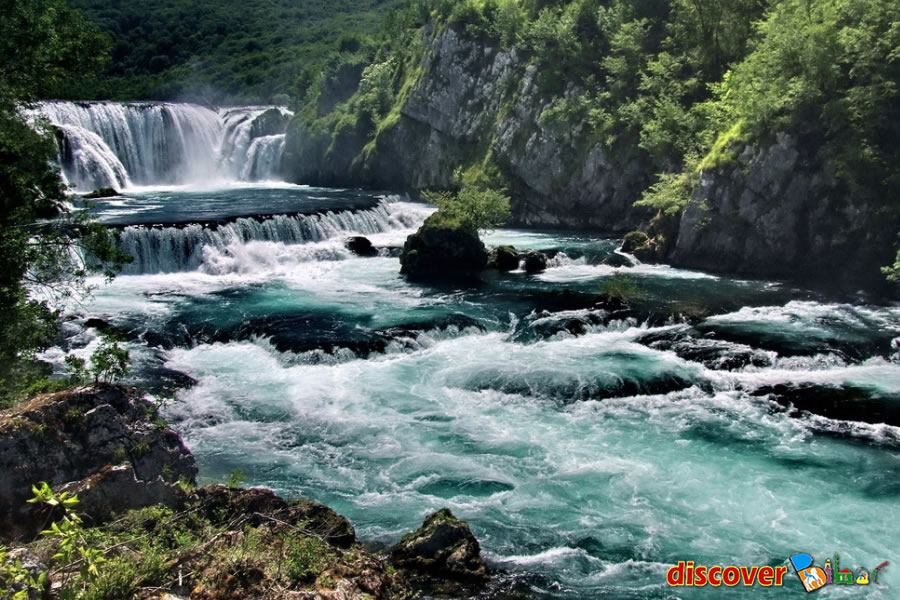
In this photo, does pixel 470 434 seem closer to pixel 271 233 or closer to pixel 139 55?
pixel 271 233

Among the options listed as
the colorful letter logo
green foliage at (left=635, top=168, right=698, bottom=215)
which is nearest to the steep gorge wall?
green foliage at (left=635, top=168, right=698, bottom=215)

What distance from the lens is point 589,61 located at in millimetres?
39844

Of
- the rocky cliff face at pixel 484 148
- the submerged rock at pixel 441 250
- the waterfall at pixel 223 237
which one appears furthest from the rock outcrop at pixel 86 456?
the rocky cliff face at pixel 484 148

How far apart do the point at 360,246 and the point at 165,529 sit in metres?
25.5

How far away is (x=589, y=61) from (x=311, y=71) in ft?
112

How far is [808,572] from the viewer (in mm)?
10672

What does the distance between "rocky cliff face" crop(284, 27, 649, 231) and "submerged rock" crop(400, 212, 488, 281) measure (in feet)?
33.9

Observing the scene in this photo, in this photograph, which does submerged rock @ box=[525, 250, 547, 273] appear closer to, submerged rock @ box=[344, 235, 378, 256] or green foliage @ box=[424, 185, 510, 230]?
green foliage @ box=[424, 185, 510, 230]

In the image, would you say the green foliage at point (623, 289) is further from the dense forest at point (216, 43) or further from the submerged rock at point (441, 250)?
the dense forest at point (216, 43)

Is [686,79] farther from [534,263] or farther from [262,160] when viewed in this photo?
[262,160]

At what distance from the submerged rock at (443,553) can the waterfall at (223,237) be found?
23.0 metres

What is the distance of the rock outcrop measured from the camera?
8945mm

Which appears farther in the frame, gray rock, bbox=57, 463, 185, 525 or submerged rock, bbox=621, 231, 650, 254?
submerged rock, bbox=621, 231, 650, 254

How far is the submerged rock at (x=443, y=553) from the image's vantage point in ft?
33.0
